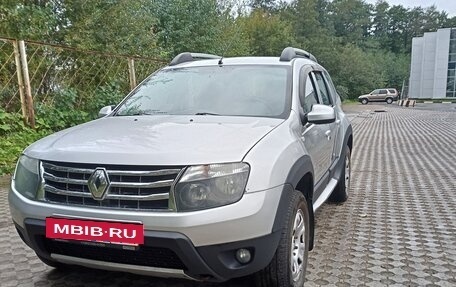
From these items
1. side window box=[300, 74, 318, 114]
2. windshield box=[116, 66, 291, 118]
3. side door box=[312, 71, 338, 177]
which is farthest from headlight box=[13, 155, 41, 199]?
side door box=[312, 71, 338, 177]

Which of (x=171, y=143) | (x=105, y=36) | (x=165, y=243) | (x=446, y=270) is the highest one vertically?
(x=105, y=36)

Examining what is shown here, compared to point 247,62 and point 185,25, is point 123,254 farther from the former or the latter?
point 185,25

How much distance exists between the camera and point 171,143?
2307 millimetres

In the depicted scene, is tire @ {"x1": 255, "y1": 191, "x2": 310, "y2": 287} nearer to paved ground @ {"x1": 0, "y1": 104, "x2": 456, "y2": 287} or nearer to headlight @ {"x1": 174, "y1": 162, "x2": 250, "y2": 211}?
paved ground @ {"x1": 0, "y1": 104, "x2": 456, "y2": 287}

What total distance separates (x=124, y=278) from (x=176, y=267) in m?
0.93

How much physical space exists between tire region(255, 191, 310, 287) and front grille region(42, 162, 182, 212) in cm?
70

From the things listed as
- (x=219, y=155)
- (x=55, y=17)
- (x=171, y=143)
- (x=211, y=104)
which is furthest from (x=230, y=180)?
(x=55, y=17)

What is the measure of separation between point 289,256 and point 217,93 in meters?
1.46

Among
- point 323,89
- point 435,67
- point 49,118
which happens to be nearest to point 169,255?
point 323,89

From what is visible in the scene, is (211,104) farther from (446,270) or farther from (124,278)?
(446,270)

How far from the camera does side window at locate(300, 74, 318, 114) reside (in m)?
3.28

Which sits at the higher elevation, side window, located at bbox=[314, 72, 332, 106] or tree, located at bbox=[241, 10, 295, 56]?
tree, located at bbox=[241, 10, 295, 56]

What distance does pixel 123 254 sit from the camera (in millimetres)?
2199

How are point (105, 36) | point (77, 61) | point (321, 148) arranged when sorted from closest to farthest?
point (321, 148), point (77, 61), point (105, 36)
